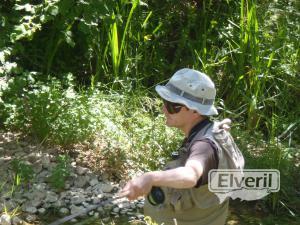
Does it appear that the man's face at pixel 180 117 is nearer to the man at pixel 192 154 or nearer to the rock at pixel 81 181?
the man at pixel 192 154

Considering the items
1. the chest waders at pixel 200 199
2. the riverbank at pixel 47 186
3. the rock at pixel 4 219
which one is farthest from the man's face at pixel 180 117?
the rock at pixel 4 219

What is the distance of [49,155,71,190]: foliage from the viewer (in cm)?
482

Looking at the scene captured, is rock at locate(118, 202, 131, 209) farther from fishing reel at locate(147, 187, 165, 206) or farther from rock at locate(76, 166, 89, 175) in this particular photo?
fishing reel at locate(147, 187, 165, 206)

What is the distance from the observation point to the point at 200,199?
2.59m

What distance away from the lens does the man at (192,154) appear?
2.47 meters

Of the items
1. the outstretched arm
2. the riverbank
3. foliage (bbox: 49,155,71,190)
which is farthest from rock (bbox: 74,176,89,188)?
the outstretched arm

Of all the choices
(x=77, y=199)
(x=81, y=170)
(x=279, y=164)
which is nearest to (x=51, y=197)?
(x=77, y=199)

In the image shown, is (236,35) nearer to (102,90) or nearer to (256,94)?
(256,94)

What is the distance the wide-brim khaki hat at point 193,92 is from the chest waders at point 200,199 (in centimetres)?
9

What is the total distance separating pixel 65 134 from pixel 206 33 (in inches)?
82.3

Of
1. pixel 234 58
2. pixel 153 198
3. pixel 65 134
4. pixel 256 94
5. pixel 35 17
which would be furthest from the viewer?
pixel 234 58

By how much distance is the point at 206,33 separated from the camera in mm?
6387

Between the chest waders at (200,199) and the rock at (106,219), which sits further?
the rock at (106,219)

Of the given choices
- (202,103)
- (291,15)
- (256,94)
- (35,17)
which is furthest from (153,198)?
(291,15)
